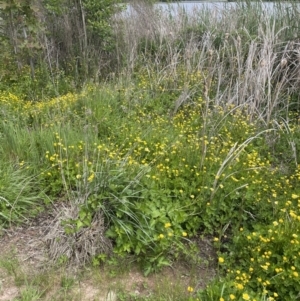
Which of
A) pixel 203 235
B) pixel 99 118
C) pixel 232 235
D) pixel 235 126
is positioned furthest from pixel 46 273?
pixel 235 126

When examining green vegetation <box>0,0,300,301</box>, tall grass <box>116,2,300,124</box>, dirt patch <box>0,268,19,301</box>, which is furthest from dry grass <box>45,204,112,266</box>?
tall grass <box>116,2,300,124</box>

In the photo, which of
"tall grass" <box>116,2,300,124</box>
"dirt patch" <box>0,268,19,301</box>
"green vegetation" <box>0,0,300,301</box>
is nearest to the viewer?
"dirt patch" <box>0,268,19,301</box>

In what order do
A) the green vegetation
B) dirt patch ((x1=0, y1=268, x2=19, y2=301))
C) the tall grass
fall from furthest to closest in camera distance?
1. the tall grass
2. the green vegetation
3. dirt patch ((x1=0, y1=268, x2=19, y2=301))

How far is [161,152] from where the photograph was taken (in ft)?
11.8

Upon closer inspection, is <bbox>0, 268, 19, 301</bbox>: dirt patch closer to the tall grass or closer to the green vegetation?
the green vegetation

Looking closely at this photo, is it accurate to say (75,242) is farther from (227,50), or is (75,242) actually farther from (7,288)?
(227,50)

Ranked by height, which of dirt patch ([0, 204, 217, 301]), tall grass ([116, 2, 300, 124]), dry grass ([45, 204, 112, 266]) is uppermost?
tall grass ([116, 2, 300, 124])

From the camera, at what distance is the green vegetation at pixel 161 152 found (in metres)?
2.78

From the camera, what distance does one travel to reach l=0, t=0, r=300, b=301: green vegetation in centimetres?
278

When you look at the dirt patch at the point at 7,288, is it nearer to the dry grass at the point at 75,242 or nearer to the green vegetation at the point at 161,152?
the green vegetation at the point at 161,152

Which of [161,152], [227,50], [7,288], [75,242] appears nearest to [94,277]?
[75,242]

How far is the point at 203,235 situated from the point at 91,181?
941 mm

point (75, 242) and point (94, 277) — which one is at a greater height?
point (75, 242)

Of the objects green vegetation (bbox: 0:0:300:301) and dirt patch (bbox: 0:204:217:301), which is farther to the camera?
green vegetation (bbox: 0:0:300:301)
